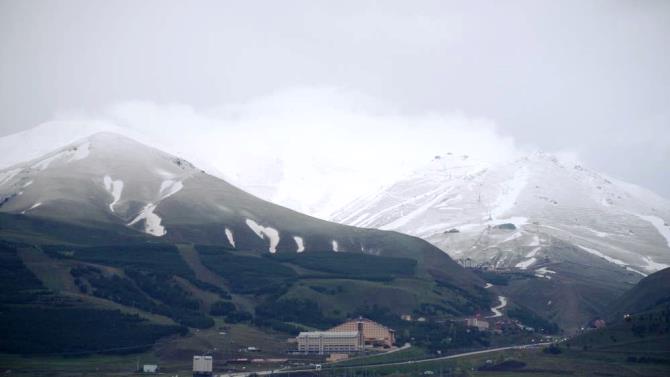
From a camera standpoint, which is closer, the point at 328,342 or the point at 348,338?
the point at 328,342

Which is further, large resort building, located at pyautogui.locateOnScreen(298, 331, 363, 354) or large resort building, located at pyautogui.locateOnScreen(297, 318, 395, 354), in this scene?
large resort building, located at pyautogui.locateOnScreen(297, 318, 395, 354)

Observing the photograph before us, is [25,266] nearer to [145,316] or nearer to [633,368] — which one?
[145,316]

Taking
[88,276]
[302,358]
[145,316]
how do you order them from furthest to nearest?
[88,276] → [145,316] → [302,358]

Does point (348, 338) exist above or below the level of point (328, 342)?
above

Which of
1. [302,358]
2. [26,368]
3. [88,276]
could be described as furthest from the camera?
[88,276]

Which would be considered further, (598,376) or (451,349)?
(451,349)

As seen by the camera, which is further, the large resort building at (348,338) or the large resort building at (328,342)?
the large resort building at (348,338)

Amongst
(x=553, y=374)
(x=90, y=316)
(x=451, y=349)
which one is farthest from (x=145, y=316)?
(x=553, y=374)

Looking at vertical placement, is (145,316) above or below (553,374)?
above
